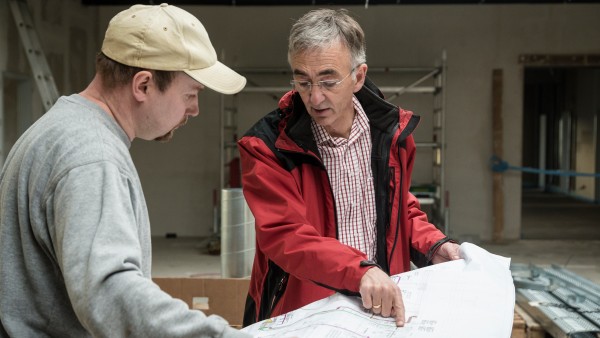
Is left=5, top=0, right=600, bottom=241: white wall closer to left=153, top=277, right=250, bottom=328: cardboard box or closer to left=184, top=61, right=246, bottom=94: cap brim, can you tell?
left=153, top=277, right=250, bottom=328: cardboard box

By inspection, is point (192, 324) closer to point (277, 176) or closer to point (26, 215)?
point (26, 215)

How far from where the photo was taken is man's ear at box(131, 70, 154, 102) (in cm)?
139

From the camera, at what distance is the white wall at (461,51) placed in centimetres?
1059

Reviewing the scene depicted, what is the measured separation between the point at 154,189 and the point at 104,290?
9.90 meters

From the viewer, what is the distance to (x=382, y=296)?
175 centimetres

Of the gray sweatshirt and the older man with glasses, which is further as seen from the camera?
the older man with glasses

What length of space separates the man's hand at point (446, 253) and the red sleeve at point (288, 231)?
1.06 ft

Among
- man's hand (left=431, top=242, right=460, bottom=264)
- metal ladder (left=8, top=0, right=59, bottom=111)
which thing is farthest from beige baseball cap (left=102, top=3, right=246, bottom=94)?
metal ladder (left=8, top=0, right=59, bottom=111)

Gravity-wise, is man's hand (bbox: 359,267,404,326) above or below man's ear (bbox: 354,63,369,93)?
below

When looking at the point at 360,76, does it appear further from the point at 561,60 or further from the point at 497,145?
the point at 561,60

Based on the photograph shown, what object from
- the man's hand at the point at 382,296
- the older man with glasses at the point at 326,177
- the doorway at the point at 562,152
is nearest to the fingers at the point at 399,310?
the man's hand at the point at 382,296

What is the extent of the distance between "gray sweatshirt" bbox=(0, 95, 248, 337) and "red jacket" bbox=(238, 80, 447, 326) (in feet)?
1.86

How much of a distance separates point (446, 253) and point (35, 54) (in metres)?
6.30

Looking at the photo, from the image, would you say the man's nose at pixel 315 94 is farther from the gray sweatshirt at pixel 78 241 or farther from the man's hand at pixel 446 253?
the gray sweatshirt at pixel 78 241
